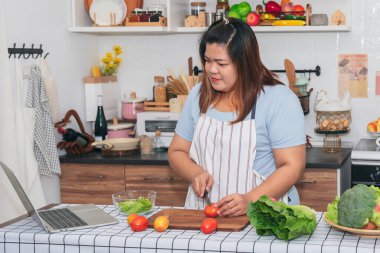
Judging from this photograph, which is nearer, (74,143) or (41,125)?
(41,125)

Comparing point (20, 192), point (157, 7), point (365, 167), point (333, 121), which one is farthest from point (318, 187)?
point (20, 192)

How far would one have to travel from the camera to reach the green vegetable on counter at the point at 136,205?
2479 mm

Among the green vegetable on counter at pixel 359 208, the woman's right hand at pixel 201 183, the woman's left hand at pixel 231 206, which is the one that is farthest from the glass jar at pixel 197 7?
the green vegetable on counter at pixel 359 208

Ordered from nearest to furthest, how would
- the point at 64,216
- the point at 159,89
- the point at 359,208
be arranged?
the point at 359,208, the point at 64,216, the point at 159,89

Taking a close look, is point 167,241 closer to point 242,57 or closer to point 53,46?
point 242,57

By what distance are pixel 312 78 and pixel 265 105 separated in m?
1.76

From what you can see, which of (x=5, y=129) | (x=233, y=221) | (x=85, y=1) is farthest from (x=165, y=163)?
(x=233, y=221)

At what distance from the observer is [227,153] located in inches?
113

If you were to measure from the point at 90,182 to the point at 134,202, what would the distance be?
1699 millimetres

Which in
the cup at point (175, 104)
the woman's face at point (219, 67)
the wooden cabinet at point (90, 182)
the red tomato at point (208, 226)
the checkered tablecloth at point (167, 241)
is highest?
the woman's face at point (219, 67)

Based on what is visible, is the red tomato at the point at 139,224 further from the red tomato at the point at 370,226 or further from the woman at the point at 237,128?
the red tomato at the point at 370,226

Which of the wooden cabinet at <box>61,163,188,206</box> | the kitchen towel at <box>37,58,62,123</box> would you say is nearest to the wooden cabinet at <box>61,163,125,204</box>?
the wooden cabinet at <box>61,163,188,206</box>

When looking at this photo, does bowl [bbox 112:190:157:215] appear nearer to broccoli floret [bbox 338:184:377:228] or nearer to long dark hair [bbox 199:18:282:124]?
long dark hair [bbox 199:18:282:124]

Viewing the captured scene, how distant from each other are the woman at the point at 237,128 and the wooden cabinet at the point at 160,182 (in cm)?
99
